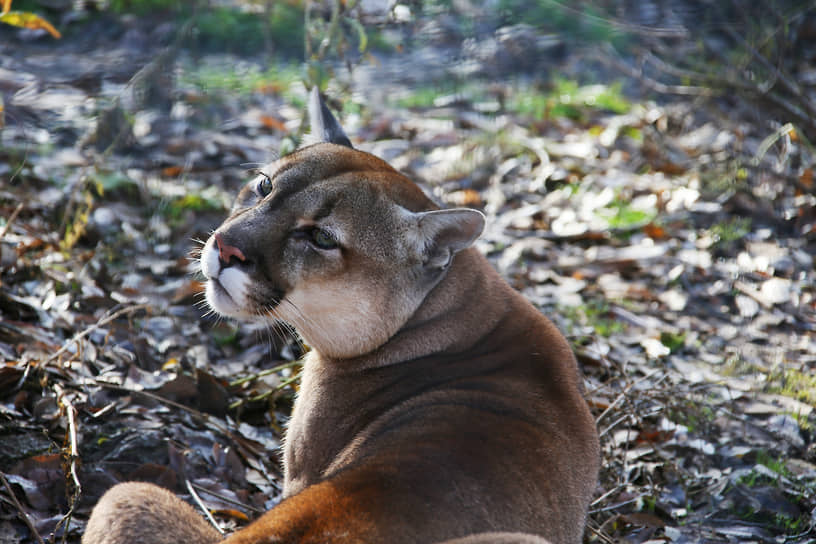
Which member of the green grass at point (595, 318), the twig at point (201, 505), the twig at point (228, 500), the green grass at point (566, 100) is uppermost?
the green grass at point (566, 100)

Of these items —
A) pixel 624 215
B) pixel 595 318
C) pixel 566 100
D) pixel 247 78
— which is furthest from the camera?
pixel 566 100

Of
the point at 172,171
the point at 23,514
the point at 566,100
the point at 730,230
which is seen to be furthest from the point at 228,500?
the point at 566,100

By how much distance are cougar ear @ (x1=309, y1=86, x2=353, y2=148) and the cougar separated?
0.22 m

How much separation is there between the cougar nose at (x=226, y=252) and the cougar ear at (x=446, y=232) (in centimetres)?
79

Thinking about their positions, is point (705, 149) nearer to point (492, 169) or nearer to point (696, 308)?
point (492, 169)

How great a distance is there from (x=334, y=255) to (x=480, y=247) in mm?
3682

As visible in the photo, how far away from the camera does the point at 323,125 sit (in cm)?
459

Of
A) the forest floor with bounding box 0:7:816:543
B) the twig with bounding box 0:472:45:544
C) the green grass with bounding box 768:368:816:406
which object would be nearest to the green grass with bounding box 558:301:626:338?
the forest floor with bounding box 0:7:816:543

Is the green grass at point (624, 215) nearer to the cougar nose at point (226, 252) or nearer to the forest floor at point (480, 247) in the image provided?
the forest floor at point (480, 247)

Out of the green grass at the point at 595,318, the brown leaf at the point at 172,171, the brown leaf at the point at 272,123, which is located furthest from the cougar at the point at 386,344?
the brown leaf at the point at 272,123

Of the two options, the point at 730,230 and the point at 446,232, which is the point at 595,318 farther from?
the point at 446,232

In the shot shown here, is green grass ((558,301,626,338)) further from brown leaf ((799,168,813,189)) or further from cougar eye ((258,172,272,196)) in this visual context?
cougar eye ((258,172,272,196))

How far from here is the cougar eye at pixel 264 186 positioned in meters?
4.13

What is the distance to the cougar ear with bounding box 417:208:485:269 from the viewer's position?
3.82 meters
